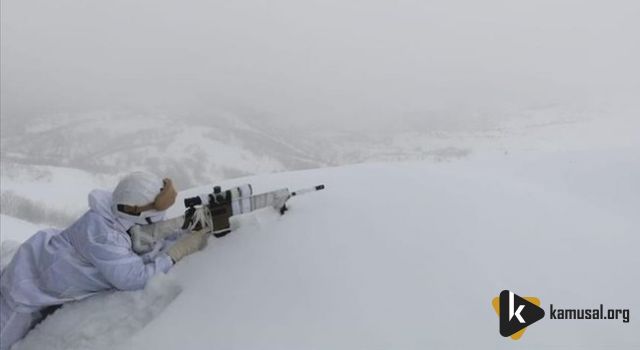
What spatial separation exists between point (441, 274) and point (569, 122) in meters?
112

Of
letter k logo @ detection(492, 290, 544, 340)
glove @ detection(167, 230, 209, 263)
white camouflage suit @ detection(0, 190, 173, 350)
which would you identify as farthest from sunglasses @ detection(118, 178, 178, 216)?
letter k logo @ detection(492, 290, 544, 340)

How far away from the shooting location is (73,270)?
4117mm

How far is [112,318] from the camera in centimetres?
393

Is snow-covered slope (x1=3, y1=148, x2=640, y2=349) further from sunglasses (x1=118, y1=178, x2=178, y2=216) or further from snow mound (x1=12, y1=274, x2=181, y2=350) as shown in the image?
sunglasses (x1=118, y1=178, x2=178, y2=216)

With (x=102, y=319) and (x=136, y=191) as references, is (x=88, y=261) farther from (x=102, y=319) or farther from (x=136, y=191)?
(x=136, y=191)

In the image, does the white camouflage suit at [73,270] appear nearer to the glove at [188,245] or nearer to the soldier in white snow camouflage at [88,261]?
the soldier in white snow camouflage at [88,261]

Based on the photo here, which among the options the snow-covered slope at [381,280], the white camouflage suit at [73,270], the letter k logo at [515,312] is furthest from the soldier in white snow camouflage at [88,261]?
the letter k logo at [515,312]

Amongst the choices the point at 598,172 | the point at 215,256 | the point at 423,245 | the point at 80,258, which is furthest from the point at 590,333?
the point at 598,172

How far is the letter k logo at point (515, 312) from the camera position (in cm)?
304

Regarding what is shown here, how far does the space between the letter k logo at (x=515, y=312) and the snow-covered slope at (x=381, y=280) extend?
6cm

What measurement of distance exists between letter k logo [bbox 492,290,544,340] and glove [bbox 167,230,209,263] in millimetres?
2783

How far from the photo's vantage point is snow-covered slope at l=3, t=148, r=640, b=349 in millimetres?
3191

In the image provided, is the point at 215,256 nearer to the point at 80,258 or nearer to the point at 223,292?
the point at 223,292

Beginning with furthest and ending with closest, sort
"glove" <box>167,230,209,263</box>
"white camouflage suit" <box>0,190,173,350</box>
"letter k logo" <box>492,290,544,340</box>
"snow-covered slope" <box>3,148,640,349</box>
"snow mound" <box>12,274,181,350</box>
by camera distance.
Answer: "glove" <box>167,230,209,263</box>
"white camouflage suit" <box>0,190,173,350</box>
"snow mound" <box>12,274,181,350</box>
"snow-covered slope" <box>3,148,640,349</box>
"letter k logo" <box>492,290,544,340</box>
